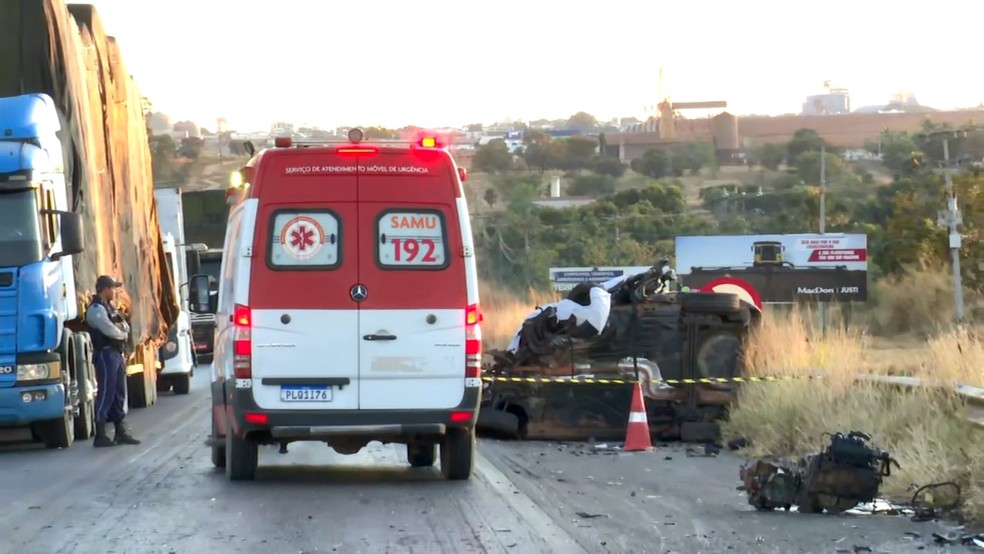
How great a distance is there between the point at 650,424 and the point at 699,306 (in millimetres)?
1472

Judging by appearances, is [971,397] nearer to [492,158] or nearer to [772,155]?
[492,158]

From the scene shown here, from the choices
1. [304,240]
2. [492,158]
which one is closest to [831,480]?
[304,240]

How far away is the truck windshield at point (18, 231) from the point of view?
15625 millimetres

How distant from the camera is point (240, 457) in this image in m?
12.2

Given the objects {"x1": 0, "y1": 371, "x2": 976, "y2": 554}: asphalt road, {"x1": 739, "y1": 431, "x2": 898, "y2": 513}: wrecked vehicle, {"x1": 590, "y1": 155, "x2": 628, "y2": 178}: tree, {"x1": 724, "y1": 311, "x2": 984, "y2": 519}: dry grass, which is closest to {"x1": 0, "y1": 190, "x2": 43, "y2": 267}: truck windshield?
{"x1": 0, "y1": 371, "x2": 976, "y2": 554}: asphalt road

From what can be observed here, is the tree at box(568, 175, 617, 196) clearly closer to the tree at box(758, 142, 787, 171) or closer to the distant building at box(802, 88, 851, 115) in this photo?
the tree at box(758, 142, 787, 171)

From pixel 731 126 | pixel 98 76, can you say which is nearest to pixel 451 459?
pixel 98 76

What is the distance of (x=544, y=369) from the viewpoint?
16719mm

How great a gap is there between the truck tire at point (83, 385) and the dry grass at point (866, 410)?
7.15 meters

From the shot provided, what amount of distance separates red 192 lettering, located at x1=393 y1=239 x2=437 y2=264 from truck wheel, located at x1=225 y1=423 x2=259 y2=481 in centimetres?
192

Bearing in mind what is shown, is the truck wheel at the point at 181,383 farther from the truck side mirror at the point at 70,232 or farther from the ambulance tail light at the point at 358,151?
the ambulance tail light at the point at 358,151

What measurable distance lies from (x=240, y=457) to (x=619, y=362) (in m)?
5.74

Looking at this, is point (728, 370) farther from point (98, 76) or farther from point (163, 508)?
point (98, 76)

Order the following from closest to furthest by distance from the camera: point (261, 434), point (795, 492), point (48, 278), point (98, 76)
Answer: point (795, 492)
point (261, 434)
point (48, 278)
point (98, 76)
